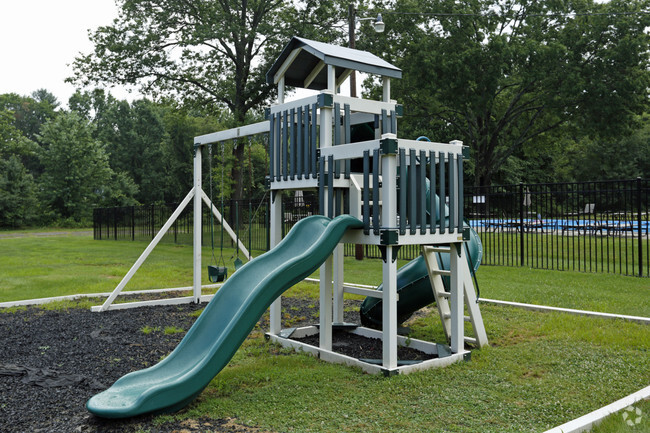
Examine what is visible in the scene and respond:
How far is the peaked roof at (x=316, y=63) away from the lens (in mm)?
6034

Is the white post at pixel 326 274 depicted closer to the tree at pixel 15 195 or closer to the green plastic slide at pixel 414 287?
the green plastic slide at pixel 414 287

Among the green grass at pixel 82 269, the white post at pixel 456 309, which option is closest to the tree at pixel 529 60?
the green grass at pixel 82 269

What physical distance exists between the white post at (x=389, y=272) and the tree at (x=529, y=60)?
21.3m

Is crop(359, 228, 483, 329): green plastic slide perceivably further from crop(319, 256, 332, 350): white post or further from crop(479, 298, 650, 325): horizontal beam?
crop(479, 298, 650, 325): horizontal beam

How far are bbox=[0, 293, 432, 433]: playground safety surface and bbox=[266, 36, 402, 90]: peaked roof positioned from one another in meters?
3.27

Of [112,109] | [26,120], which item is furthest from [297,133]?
[26,120]

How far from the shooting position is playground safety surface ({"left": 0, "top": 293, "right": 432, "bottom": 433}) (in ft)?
12.5

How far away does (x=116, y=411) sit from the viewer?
146 inches

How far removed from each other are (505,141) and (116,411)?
30.5 m

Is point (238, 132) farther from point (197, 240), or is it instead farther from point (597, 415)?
point (597, 415)

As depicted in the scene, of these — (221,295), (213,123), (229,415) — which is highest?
(213,123)

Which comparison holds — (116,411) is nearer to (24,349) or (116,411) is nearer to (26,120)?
(24,349)

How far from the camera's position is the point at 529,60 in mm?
24766

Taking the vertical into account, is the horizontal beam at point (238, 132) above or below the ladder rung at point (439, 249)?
above
